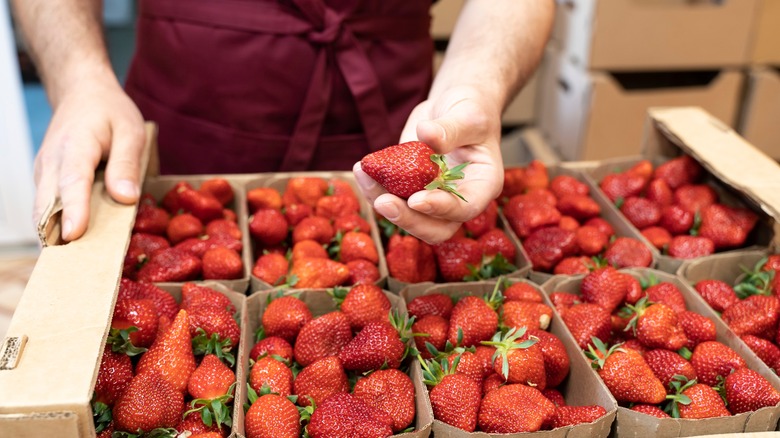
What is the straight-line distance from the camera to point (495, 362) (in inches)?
38.4

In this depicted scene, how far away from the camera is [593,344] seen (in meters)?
1.08

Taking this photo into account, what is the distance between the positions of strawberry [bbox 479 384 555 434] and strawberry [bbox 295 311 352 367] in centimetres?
22

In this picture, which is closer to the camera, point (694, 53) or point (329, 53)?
point (329, 53)

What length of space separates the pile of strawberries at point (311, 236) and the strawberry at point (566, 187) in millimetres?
389

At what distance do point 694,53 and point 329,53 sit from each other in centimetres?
159

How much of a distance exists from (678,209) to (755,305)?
0.31 meters

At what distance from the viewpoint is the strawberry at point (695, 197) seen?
4.58ft

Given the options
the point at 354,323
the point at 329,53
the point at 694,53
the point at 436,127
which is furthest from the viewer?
the point at 694,53

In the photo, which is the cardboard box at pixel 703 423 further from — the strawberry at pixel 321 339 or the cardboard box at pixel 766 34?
the cardboard box at pixel 766 34

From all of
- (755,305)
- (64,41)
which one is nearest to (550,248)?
(755,305)

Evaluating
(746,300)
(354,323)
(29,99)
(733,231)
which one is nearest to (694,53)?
(733,231)

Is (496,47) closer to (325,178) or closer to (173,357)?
(325,178)

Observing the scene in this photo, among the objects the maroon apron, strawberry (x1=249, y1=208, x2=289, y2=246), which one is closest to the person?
the maroon apron

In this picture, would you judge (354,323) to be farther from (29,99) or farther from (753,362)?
(29,99)
